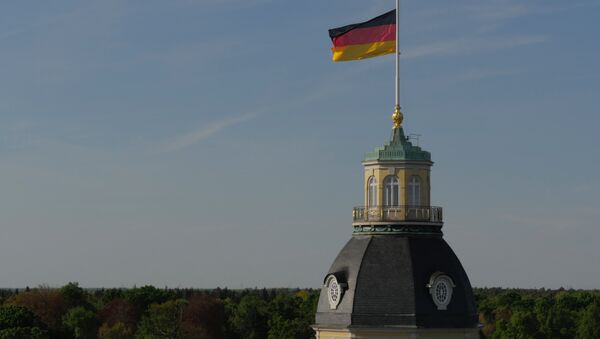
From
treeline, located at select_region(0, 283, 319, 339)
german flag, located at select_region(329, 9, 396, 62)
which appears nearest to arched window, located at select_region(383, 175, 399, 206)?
german flag, located at select_region(329, 9, 396, 62)

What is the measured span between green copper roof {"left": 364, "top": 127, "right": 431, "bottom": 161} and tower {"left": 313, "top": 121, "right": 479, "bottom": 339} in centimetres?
4

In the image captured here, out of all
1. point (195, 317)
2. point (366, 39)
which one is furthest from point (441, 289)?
point (195, 317)

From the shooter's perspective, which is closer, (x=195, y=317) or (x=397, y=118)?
(x=397, y=118)

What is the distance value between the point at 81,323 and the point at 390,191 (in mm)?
93362

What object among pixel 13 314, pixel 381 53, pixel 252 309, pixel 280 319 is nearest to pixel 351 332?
pixel 381 53

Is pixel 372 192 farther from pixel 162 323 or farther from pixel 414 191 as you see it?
pixel 162 323

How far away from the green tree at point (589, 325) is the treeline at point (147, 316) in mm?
27741

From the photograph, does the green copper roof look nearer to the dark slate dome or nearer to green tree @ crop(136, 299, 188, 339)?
the dark slate dome

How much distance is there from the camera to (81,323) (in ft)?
445

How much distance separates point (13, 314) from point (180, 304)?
27655 mm

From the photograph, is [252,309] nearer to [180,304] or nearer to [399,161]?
[180,304]

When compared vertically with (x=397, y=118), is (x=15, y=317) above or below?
below

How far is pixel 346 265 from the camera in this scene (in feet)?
154

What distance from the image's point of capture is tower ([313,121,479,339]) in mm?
45375
